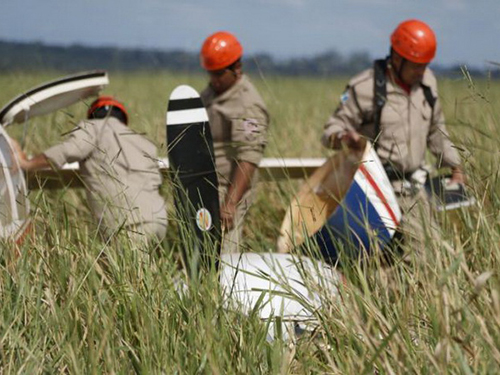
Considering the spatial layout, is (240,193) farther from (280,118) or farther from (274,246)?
(280,118)

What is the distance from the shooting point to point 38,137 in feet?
25.6

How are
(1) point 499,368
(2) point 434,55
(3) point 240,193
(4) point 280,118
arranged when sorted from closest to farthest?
1. (1) point 499,368
2. (3) point 240,193
3. (2) point 434,55
4. (4) point 280,118

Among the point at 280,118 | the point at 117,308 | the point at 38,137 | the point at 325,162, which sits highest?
the point at 117,308

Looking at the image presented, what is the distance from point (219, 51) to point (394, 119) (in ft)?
4.42

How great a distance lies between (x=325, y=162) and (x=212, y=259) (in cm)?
278

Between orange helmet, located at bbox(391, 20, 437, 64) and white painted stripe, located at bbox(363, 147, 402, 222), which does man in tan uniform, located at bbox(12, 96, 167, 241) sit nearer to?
white painted stripe, located at bbox(363, 147, 402, 222)

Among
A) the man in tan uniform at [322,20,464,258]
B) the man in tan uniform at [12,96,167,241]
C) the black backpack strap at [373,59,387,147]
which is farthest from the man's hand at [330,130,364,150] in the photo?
the man in tan uniform at [12,96,167,241]

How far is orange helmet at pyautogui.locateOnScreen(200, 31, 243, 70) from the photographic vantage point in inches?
207

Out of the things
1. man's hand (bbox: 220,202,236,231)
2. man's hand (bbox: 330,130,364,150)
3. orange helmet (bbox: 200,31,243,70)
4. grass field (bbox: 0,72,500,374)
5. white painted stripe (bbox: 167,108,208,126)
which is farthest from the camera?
orange helmet (bbox: 200,31,243,70)

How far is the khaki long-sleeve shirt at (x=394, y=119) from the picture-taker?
5340mm

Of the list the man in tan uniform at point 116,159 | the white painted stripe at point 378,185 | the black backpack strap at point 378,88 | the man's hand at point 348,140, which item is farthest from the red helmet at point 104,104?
the black backpack strap at point 378,88

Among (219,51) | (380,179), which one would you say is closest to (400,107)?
(380,179)

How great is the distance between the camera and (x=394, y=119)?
5344 mm

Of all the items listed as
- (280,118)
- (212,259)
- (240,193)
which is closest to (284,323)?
(212,259)
